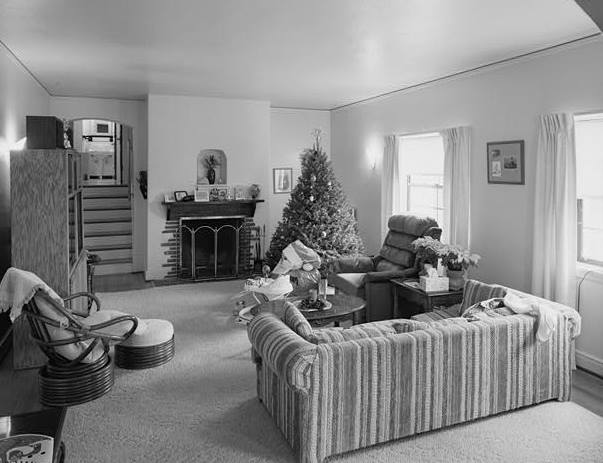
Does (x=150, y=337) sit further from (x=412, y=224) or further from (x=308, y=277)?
(x=412, y=224)

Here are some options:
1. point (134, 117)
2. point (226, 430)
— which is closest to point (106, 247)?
point (134, 117)

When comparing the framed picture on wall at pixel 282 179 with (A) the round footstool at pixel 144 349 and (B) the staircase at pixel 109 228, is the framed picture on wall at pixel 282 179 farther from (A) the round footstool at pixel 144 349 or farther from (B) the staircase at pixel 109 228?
(A) the round footstool at pixel 144 349

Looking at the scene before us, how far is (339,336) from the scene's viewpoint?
3.04 meters

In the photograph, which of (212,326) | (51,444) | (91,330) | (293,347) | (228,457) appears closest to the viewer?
(51,444)

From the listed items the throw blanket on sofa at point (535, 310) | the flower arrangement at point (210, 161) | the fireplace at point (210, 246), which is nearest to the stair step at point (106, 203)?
the fireplace at point (210, 246)

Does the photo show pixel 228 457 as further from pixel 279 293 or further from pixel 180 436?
pixel 279 293

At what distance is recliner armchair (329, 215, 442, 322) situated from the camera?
17.6ft

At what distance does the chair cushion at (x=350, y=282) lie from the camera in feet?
18.3

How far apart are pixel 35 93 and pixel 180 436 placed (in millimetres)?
4914

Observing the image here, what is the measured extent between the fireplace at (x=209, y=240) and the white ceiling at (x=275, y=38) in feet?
6.84

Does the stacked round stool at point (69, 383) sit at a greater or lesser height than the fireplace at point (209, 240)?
lesser

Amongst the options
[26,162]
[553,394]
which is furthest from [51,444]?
[553,394]

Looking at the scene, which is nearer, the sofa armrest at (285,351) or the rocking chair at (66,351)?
the sofa armrest at (285,351)

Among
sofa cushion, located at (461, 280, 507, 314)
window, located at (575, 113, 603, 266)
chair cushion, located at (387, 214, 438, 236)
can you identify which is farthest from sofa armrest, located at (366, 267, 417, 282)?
window, located at (575, 113, 603, 266)
